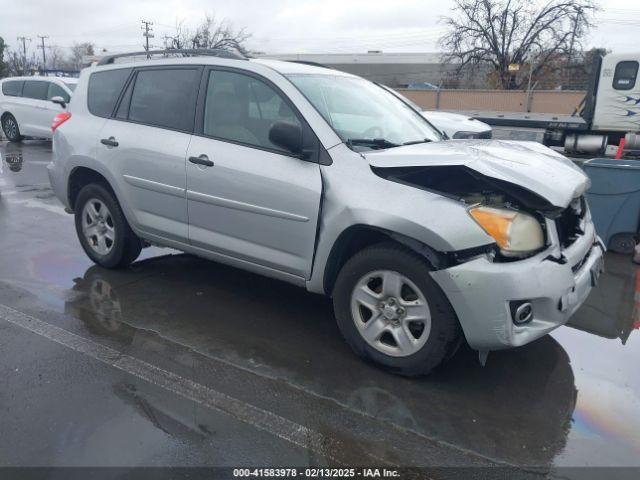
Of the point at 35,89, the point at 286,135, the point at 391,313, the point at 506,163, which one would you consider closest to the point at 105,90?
the point at 286,135

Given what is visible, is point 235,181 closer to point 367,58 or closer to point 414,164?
point 414,164

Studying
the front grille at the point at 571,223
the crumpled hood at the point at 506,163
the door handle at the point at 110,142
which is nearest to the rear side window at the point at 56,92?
the door handle at the point at 110,142

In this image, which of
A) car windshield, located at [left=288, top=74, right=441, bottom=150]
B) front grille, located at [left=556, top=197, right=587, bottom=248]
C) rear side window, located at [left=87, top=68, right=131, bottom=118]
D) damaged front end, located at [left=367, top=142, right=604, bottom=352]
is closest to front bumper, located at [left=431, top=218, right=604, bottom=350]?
damaged front end, located at [left=367, top=142, right=604, bottom=352]

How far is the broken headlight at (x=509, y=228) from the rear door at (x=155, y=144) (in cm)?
225

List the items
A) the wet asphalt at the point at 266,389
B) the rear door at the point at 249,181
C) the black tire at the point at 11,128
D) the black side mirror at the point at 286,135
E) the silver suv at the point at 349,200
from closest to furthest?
the wet asphalt at the point at 266,389, the silver suv at the point at 349,200, the black side mirror at the point at 286,135, the rear door at the point at 249,181, the black tire at the point at 11,128

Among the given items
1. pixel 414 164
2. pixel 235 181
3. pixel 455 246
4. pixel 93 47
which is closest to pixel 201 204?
pixel 235 181

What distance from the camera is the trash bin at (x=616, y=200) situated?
5984 millimetres

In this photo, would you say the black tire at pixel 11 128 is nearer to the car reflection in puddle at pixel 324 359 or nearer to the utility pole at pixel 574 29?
the car reflection in puddle at pixel 324 359

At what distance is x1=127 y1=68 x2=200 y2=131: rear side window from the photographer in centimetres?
434

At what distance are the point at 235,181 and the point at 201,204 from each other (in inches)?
16.2

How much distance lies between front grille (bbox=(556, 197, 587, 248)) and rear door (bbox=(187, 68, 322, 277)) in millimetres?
1560

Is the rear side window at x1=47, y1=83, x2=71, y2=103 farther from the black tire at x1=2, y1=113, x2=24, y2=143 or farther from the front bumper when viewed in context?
the front bumper

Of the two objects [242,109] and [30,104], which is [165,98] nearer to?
[242,109]

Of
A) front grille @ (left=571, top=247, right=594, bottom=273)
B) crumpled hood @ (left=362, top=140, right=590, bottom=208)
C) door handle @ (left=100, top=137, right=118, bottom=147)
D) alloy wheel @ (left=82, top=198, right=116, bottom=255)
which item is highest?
crumpled hood @ (left=362, top=140, right=590, bottom=208)
